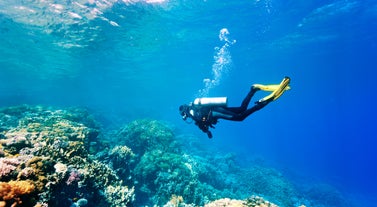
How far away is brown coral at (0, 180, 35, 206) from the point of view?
405cm

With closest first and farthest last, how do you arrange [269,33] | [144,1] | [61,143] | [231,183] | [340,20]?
[61,143] → [231,183] → [144,1] → [340,20] → [269,33]

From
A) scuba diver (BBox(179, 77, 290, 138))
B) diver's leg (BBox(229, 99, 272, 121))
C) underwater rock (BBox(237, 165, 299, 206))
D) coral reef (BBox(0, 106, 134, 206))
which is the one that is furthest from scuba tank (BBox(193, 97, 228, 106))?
underwater rock (BBox(237, 165, 299, 206))

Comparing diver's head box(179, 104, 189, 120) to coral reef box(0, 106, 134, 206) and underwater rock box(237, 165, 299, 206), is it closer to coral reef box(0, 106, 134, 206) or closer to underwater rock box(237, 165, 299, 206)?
coral reef box(0, 106, 134, 206)

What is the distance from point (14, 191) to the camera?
4.22m

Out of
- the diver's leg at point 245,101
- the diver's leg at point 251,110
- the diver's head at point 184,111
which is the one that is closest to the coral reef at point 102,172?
the diver's leg at point 251,110

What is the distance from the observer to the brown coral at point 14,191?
4.05 m

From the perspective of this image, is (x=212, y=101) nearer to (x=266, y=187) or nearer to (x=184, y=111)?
(x=184, y=111)

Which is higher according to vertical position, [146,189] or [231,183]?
[231,183]

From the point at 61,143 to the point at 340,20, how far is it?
96.3ft

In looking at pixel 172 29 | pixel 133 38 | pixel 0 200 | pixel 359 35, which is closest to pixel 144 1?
pixel 172 29

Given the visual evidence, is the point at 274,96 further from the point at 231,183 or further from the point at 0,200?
the point at 231,183

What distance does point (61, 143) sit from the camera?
26.4 feet

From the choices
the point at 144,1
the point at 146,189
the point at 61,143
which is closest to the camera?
the point at 61,143

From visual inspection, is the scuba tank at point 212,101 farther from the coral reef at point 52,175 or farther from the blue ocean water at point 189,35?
the blue ocean water at point 189,35
